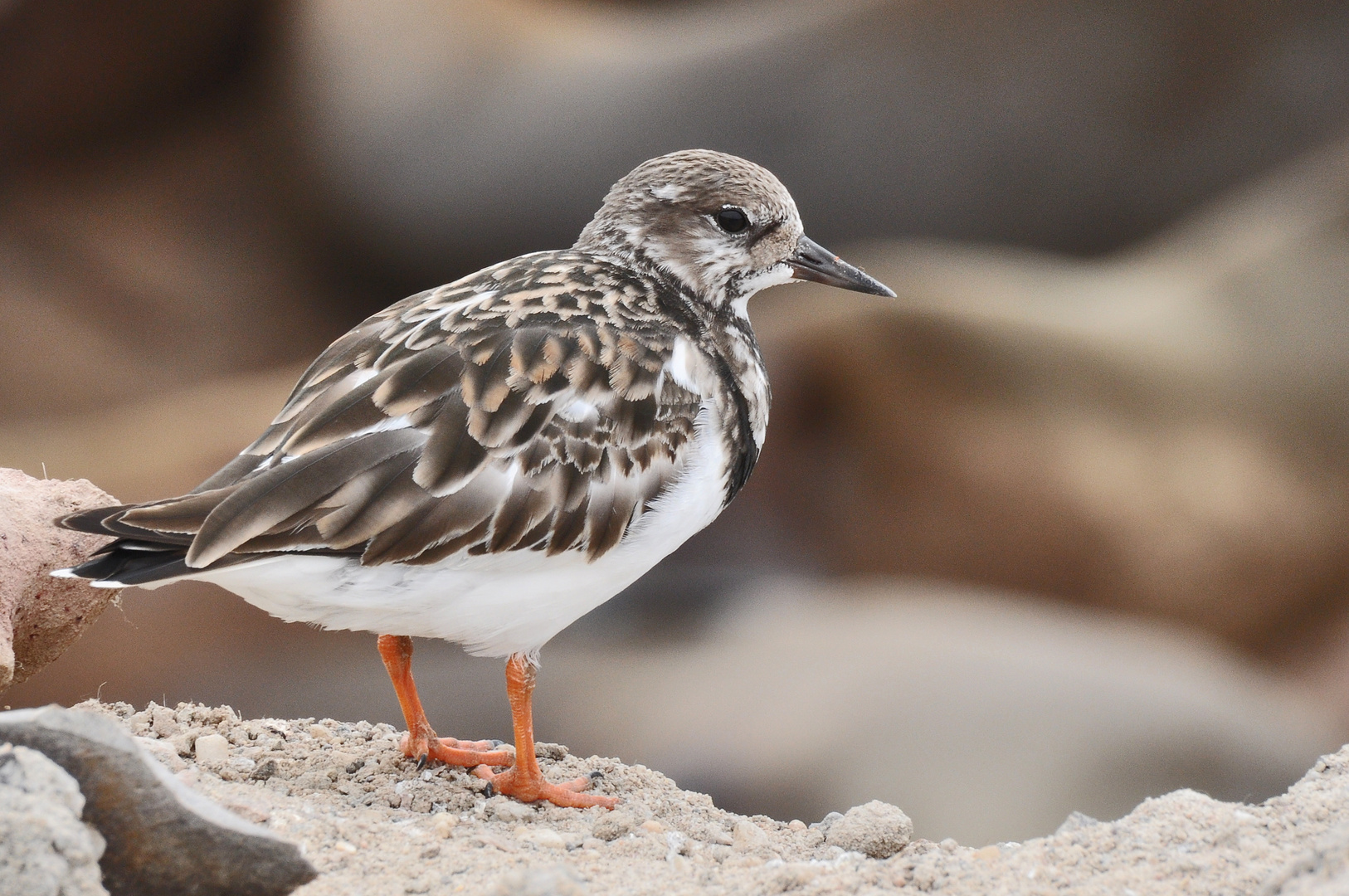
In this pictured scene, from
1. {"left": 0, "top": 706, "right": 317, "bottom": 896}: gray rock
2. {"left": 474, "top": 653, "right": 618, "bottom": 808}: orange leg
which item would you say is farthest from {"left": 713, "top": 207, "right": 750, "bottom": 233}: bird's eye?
{"left": 0, "top": 706, "right": 317, "bottom": 896}: gray rock

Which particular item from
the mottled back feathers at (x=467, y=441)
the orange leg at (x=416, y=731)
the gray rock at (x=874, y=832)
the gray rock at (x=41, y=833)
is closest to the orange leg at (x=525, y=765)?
the orange leg at (x=416, y=731)

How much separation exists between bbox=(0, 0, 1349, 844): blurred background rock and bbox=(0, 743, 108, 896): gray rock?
9.38 ft

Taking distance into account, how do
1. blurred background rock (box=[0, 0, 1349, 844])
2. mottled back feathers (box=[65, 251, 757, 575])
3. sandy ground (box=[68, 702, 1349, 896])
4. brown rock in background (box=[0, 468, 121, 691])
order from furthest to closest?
blurred background rock (box=[0, 0, 1349, 844]) < brown rock in background (box=[0, 468, 121, 691]) < mottled back feathers (box=[65, 251, 757, 575]) < sandy ground (box=[68, 702, 1349, 896])

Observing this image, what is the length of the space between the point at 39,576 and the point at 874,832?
61.8 inches

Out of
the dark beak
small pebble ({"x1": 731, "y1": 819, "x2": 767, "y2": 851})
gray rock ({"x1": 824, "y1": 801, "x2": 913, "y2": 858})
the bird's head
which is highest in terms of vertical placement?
Result: the dark beak

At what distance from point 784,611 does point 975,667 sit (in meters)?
0.77

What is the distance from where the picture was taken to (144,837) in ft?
4.24

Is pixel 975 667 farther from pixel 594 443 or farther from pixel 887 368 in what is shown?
A: pixel 594 443

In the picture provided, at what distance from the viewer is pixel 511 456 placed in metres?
1.88

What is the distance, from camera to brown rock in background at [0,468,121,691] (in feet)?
6.35

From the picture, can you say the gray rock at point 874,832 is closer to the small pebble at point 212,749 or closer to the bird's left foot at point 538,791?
the bird's left foot at point 538,791

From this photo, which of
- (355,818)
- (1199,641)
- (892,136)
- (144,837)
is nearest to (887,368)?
(892,136)

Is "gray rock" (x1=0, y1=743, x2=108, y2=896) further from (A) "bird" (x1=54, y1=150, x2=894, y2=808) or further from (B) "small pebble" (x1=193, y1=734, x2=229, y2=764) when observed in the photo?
(B) "small pebble" (x1=193, y1=734, x2=229, y2=764)

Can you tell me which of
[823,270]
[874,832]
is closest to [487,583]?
[874,832]
